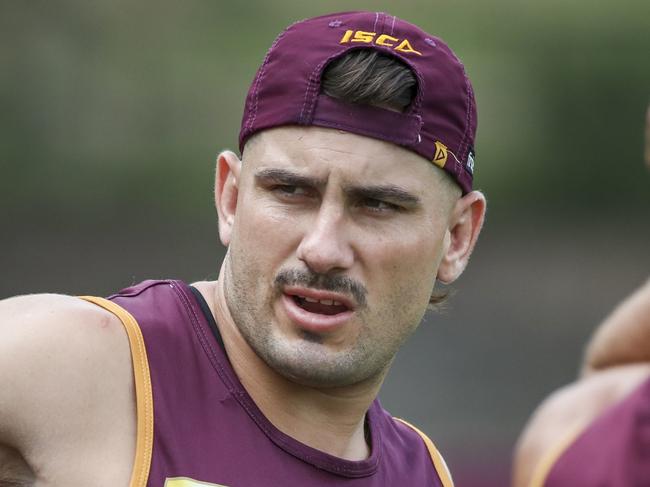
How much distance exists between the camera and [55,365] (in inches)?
113

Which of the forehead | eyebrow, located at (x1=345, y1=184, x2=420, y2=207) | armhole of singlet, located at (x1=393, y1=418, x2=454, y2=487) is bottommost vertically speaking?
armhole of singlet, located at (x1=393, y1=418, x2=454, y2=487)

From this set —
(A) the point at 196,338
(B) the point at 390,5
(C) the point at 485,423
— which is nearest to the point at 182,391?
(A) the point at 196,338

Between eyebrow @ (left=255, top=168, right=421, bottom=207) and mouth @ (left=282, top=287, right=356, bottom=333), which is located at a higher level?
eyebrow @ (left=255, top=168, right=421, bottom=207)

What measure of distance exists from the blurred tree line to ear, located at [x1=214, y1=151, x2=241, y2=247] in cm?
1131

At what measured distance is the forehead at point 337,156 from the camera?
10.5 feet

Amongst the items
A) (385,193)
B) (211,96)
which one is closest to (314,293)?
(385,193)

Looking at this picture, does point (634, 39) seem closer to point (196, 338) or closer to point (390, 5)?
point (390, 5)

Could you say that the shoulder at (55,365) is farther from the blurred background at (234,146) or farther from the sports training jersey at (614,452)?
the blurred background at (234,146)

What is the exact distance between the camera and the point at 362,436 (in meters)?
3.62

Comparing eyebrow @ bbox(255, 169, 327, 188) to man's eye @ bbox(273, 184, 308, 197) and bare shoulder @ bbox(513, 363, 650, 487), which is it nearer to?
man's eye @ bbox(273, 184, 308, 197)

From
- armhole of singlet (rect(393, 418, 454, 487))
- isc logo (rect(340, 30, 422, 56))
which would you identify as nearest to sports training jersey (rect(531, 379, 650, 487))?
isc logo (rect(340, 30, 422, 56))

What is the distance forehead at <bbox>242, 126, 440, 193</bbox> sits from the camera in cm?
321

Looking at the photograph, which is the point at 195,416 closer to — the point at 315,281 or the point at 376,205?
the point at 315,281

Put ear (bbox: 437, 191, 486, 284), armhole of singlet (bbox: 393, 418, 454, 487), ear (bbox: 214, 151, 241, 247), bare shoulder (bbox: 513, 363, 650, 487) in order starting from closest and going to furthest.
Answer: bare shoulder (bbox: 513, 363, 650, 487) < ear (bbox: 214, 151, 241, 247) < ear (bbox: 437, 191, 486, 284) < armhole of singlet (bbox: 393, 418, 454, 487)
